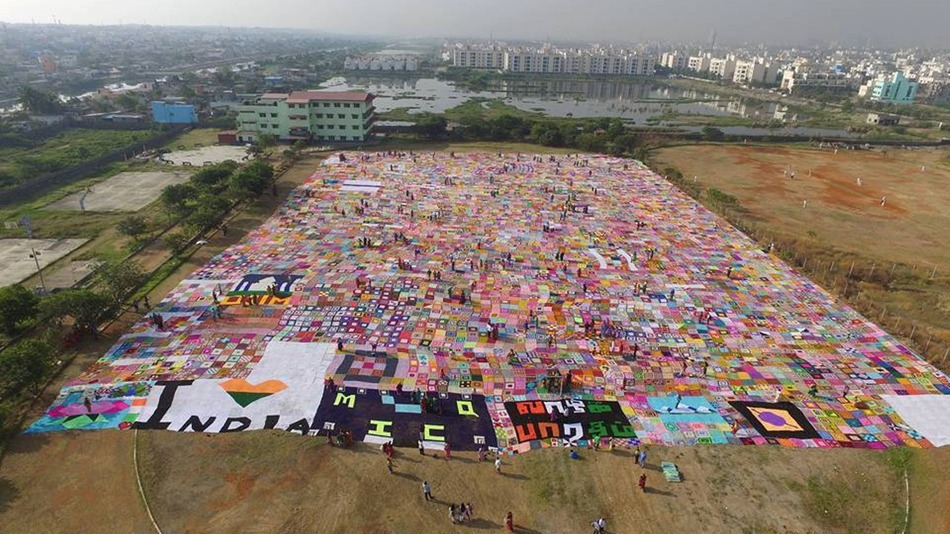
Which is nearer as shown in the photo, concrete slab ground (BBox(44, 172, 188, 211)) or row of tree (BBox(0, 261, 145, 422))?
row of tree (BBox(0, 261, 145, 422))

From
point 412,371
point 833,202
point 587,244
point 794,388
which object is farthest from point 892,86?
point 412,371

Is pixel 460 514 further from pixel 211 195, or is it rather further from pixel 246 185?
pixel 246 185

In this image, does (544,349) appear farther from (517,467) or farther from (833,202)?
(833,202)

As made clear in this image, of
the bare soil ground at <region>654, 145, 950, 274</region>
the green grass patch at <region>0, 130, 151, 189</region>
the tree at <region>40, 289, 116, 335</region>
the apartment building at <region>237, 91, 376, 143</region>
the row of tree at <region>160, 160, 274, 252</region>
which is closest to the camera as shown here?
the tree at <region>40, 289, 116, 335</region>

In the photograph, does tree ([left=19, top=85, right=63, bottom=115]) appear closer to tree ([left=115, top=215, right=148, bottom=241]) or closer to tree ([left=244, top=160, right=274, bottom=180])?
tree ([left=244, top=160, right=274, bottom=180])

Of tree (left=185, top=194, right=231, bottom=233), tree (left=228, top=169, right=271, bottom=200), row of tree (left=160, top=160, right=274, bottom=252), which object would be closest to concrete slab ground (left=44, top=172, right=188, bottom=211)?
row of tree (left=160, top=160, right=274, bottom=252)
